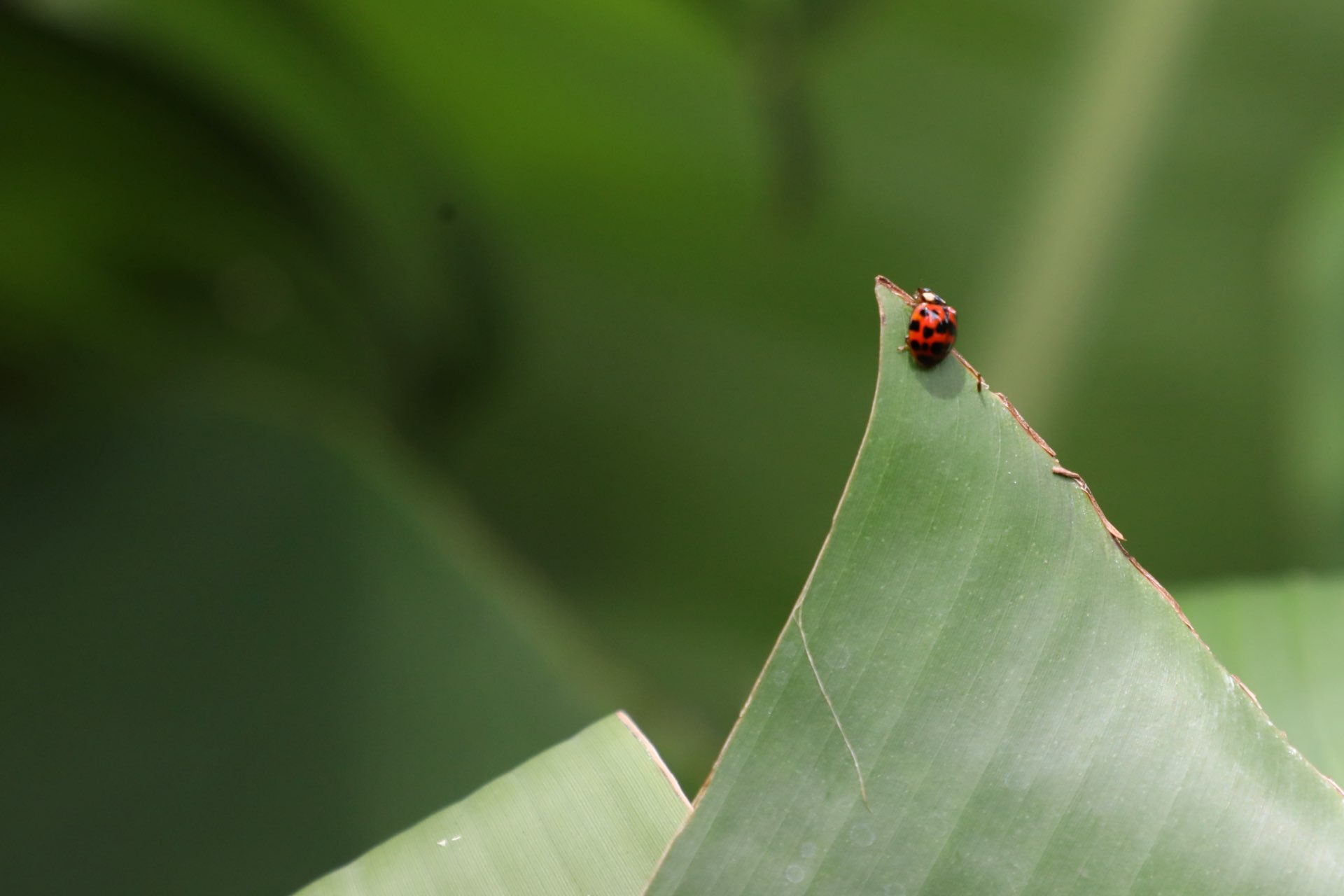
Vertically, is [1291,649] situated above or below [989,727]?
above

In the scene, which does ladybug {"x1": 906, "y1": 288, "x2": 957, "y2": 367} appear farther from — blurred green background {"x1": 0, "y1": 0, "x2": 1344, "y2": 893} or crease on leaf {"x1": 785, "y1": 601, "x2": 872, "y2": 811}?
blurred green background {"x1": 0, "y1": 0, "x2": 1344, "y2": 893}

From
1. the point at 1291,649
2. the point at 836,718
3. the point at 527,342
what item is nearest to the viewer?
the point at 836,718

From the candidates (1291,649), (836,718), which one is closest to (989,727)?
(836,718)

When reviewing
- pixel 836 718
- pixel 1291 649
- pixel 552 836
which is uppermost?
pixel 1291 649

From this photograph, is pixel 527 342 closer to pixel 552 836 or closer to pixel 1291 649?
pixel 552 836

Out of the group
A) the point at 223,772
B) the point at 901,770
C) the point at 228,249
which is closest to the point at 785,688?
the point at 901,770

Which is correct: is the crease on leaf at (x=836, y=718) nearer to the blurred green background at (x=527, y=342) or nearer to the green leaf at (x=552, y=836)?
the green leaf at (x=552, y=836)
